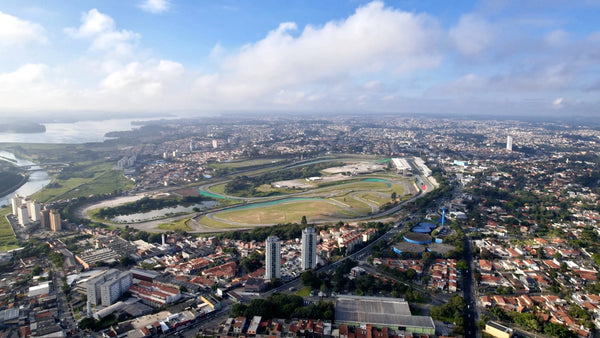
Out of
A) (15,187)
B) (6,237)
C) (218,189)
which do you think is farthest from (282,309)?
(15,187)

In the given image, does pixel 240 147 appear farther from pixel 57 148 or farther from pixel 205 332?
pixel 205 332

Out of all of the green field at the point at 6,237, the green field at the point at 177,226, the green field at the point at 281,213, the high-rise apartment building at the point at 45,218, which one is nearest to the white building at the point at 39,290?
the green field at the point at 6,237

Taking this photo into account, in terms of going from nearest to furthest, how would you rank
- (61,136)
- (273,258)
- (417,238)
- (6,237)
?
(273,258), (417,238), (6,237), (61,136)

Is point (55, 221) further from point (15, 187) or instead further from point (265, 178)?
point (265, 178)

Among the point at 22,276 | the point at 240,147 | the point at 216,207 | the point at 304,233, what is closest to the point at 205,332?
the point at 304,233

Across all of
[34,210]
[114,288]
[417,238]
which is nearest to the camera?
[114,288]

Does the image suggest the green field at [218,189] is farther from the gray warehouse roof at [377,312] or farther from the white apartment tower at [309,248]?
the gray warehouse roof at [377,312]

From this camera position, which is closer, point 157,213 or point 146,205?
point 157,213
